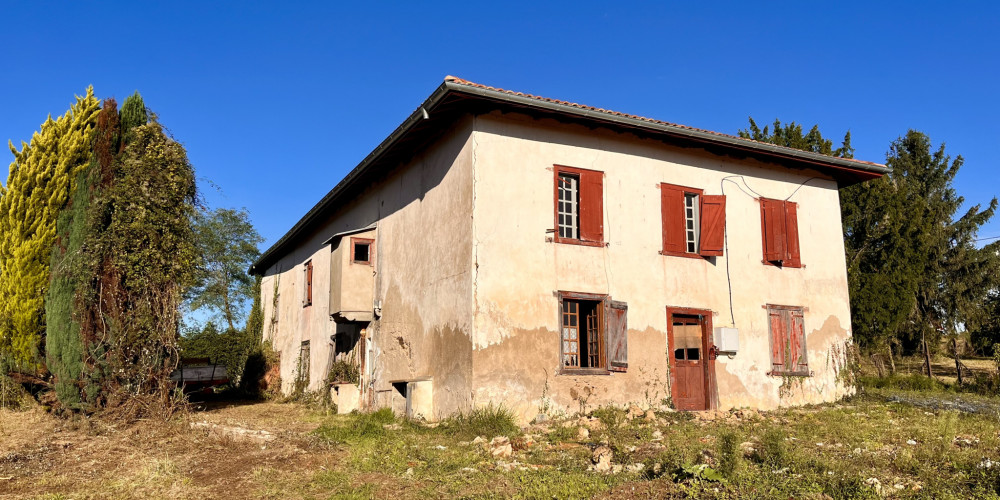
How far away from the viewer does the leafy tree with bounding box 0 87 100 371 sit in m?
12.7

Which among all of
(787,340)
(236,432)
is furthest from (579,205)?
(236,432)

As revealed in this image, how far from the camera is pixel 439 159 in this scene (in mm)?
12531

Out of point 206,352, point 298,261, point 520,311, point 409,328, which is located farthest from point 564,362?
point 206,352

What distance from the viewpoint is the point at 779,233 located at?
13.8m

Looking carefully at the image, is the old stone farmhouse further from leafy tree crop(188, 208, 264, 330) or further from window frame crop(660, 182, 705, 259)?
leafy tree crop(188, 208, 264, 330)

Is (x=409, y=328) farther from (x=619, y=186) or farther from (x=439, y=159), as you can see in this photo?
(x=619, y=186)

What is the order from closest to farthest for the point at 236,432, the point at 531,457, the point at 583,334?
the point at 531,457 < the point at 236,432 < the point at 583,334

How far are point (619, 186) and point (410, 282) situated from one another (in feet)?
14.5

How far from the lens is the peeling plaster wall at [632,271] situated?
11.0 metres

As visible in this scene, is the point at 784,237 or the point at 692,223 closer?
the point at 692,223

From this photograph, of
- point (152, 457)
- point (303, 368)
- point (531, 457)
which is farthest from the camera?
point (303, 368)

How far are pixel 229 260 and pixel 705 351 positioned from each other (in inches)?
1211

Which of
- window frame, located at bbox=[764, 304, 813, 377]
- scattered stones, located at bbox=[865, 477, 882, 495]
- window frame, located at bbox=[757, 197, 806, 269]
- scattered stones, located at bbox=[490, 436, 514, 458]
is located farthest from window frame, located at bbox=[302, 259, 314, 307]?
scattered stones, located at bbox=[865, 477, 882, 495]

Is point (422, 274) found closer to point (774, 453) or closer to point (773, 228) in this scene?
point (773, 228)
